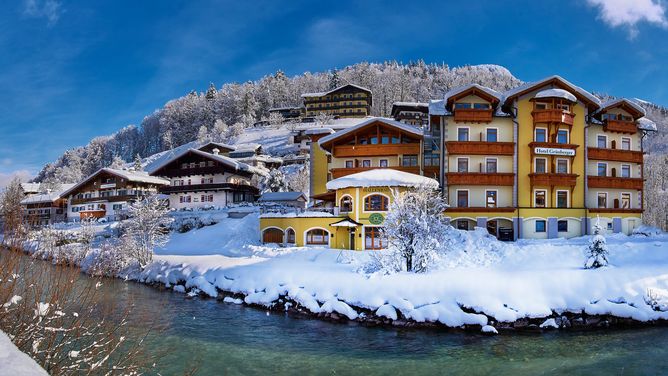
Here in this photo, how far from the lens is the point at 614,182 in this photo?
1543 inches

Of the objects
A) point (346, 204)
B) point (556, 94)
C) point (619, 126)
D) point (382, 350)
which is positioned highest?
point (556, 94)

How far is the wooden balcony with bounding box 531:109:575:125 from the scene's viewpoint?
120 ft

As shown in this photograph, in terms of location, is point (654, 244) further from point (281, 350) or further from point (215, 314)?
point (215, 314)

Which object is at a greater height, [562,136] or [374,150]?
[562,136]

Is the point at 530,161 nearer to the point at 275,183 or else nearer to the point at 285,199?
the point at 285,199

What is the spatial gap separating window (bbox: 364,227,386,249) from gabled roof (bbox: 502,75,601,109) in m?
16.8

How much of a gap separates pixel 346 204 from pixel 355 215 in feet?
5.41

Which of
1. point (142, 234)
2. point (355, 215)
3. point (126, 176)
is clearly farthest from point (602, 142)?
point (126, 176)

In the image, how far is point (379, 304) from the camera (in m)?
20.9

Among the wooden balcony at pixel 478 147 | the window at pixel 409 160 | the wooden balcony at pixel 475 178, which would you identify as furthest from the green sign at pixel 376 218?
the window at pixel 409 160

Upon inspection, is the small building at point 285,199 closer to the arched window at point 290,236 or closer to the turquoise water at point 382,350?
the arched window at point 290,236

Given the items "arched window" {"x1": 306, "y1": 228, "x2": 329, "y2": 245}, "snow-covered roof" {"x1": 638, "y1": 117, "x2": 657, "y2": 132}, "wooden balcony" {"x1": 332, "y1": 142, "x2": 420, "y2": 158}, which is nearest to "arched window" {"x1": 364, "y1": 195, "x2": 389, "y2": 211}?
"arched window" {"x1": 306, "y1": 228, "x2": 329, "y2": 245}

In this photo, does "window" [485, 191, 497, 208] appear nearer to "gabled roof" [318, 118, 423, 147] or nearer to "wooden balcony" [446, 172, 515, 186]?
"wooden balcony" [446, 172, 515, 186]

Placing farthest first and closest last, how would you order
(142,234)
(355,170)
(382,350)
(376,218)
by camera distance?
(355,170) → (142,234) → (376,218) → (382,350)
